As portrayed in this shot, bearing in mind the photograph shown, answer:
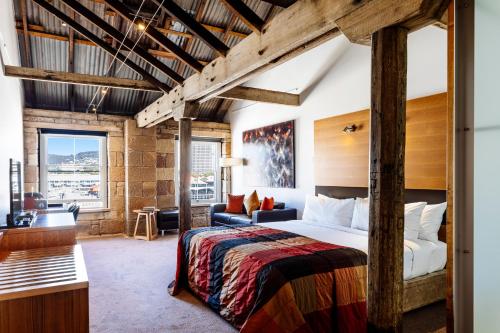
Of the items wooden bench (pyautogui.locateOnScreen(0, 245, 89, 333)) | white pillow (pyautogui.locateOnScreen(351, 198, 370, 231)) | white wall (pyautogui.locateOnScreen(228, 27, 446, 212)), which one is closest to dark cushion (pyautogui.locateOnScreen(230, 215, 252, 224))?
white wall (pyautogui.locateOnScreen(228, 27, 446, 212))

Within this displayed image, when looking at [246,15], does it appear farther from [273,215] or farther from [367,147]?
[273,215]

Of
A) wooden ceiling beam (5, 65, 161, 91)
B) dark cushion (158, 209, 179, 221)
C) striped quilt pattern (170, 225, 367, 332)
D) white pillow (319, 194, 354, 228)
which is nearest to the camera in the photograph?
striped quilt pattern (170, 225, 367, 332)

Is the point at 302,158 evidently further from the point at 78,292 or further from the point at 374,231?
the point at 78,292

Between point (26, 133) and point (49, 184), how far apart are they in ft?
3.68

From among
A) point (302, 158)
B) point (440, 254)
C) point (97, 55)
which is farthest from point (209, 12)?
point (440, 254)

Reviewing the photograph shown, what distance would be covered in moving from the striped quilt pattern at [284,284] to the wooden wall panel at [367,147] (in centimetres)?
162

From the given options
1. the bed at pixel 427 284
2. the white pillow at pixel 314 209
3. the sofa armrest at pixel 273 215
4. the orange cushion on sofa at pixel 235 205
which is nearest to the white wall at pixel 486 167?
the bed at pixel 427 284

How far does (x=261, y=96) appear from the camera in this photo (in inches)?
221

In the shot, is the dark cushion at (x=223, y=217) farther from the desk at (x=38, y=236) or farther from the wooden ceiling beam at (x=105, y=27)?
the desk at (x=38, y=236)

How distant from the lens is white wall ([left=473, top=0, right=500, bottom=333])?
5.55 ft

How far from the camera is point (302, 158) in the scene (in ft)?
20.5

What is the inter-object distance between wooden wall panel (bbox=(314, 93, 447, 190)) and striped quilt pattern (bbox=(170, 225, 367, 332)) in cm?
162

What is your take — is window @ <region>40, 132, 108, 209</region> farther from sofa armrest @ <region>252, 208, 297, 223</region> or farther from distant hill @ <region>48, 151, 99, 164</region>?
sofa armrest @ <region>252, 208, 297, 223</region>

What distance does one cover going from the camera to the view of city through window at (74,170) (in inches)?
279
